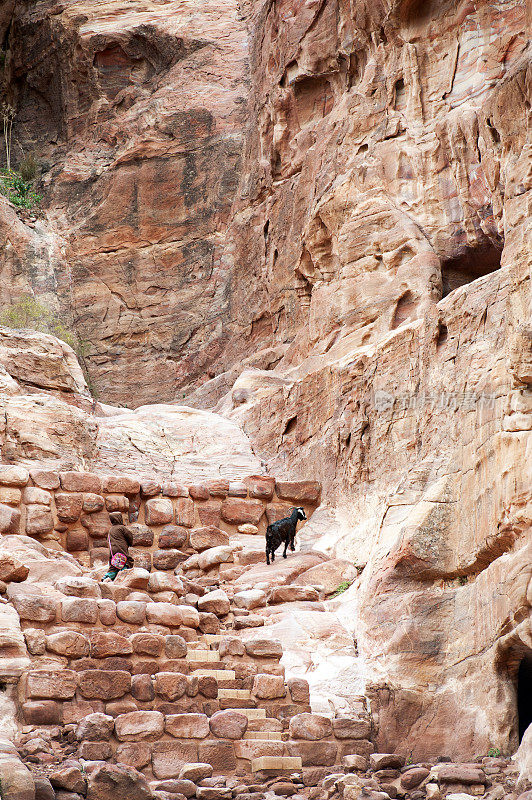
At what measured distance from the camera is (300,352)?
22.6 meters

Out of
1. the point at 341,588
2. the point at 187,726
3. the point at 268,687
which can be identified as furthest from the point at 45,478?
the point at 187,726

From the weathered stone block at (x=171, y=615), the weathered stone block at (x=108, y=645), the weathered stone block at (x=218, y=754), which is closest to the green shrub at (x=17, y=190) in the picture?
the weathered stone block at (x=171, y=615)

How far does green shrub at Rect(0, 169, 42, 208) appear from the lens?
32719mm

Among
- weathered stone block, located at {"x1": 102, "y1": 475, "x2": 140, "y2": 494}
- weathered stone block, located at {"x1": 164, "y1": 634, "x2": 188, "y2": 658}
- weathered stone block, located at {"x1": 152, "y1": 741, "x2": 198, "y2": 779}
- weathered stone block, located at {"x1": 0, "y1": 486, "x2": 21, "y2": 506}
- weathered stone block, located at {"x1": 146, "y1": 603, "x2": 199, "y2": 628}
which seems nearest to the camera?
weathered stone block, located at {"x1": 152, "y1": 741, "x2": 198, "y2": 779}

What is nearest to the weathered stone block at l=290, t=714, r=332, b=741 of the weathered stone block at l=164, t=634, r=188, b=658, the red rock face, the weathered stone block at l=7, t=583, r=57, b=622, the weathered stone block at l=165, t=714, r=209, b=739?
the weathered stone block at l=165, t=714, r=209, b=739

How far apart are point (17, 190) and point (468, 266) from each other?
758 inches

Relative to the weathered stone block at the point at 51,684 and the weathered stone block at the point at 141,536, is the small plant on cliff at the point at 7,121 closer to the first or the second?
the weathered stone block at the point at 141,536

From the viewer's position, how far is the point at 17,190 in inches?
1309

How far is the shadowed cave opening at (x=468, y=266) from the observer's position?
60.3 ft

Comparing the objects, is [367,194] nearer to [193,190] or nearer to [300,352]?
[300,352]

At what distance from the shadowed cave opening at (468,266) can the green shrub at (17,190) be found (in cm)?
1810

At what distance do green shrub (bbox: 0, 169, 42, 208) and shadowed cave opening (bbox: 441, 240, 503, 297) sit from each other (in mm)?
18099

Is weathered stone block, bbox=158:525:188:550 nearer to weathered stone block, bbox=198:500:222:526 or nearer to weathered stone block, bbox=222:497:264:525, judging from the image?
weathered stone block, bbox=198:500:222:526

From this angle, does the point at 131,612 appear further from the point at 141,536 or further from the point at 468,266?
the point at 468,266
